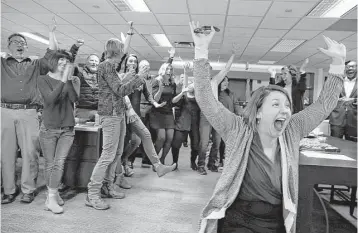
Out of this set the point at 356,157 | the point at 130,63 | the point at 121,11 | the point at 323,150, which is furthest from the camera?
the point at 121,11

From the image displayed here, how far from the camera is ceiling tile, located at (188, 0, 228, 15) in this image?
534 cm

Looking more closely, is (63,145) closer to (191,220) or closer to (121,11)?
(191,220)

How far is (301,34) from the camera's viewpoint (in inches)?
287

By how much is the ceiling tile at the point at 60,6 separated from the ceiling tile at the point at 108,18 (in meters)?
0.43

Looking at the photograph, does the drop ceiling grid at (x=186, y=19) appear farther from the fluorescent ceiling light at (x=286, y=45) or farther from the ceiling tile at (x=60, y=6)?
the fluorescent ceiling light at (x=286, y=45)

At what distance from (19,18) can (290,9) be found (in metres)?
5.67

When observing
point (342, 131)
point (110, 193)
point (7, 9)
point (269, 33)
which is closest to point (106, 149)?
point (110, 193)

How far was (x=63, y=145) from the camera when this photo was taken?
2631mm

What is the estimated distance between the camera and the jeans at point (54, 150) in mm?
2580

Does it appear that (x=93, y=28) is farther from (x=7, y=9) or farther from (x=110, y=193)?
(x=110, y=193)

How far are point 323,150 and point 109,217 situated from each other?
5.49 ft

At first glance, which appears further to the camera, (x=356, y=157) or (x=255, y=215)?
(x=356, y=157)

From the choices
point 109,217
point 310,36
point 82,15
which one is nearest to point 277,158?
point 109,217

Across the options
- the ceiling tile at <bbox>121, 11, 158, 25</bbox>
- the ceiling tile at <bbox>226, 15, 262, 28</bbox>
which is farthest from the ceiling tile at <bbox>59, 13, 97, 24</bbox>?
the ceiling tile at <bbox>226, 15, 262, 28</bbox>
